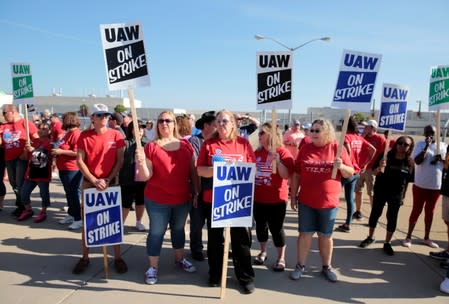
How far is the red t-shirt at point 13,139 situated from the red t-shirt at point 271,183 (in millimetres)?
4665

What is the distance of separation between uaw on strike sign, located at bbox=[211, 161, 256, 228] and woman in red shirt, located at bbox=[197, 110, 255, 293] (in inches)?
5.3

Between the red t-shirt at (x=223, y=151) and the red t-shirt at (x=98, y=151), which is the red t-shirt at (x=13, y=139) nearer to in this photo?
the red t-shirt at (x=98, y=151)

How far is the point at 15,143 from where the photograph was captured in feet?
20.0

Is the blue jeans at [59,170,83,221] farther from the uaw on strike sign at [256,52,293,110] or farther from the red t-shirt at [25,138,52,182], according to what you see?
the uaw on strike sign at [256,52,293,110]

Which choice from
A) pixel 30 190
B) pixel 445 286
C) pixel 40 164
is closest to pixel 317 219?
pixel 445 286

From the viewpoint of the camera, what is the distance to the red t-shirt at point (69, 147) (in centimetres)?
551

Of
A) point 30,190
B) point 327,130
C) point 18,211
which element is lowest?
point 18,211

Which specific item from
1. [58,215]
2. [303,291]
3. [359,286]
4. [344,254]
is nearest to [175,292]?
[303,291]

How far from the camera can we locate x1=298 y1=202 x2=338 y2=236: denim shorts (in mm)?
3881

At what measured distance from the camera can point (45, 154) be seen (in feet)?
19.8

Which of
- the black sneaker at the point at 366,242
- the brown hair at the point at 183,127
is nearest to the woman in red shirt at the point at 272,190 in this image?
the brown hair at the point at 183,127

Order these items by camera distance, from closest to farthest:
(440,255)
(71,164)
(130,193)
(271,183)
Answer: (271,183)
(440,255)
(130,193)
(71,164)

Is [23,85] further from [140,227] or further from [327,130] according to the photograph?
[327,130]

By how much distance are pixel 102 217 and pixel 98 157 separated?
0.74 metres
